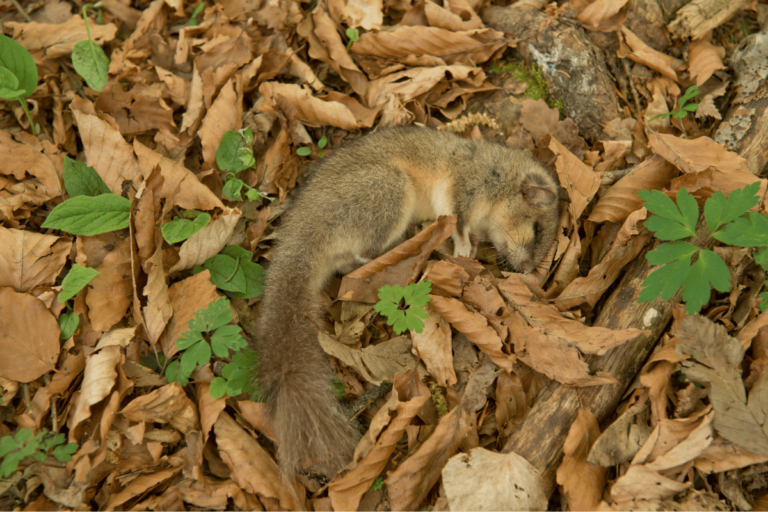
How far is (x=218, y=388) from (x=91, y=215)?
1.41m

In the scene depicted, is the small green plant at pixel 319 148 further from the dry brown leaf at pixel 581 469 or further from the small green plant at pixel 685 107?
the dry brown leaf at pixel 581 469

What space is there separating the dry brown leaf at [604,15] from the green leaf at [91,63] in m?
3.88

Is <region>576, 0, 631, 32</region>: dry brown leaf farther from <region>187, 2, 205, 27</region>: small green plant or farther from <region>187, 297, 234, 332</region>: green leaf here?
<region>187, 297, 234, 332</region>: green leaf

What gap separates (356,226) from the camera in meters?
3.26

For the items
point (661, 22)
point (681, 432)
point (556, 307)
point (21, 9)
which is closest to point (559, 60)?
point (661, 22)

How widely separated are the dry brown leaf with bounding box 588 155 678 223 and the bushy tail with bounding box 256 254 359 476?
2.08m

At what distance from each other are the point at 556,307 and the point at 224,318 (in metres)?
2.05

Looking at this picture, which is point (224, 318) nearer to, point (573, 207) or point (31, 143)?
point (31, 143)

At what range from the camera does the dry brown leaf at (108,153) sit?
337cm

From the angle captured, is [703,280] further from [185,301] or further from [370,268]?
[185,301]

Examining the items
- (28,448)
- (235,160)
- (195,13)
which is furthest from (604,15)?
(28,448)

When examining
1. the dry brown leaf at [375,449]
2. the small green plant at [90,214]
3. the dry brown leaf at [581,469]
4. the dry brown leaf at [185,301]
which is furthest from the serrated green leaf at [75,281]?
the dry brown leaf at [581,469]

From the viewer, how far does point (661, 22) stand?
3.94 m

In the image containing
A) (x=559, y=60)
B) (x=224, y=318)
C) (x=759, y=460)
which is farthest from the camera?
(x=559, y=60)
